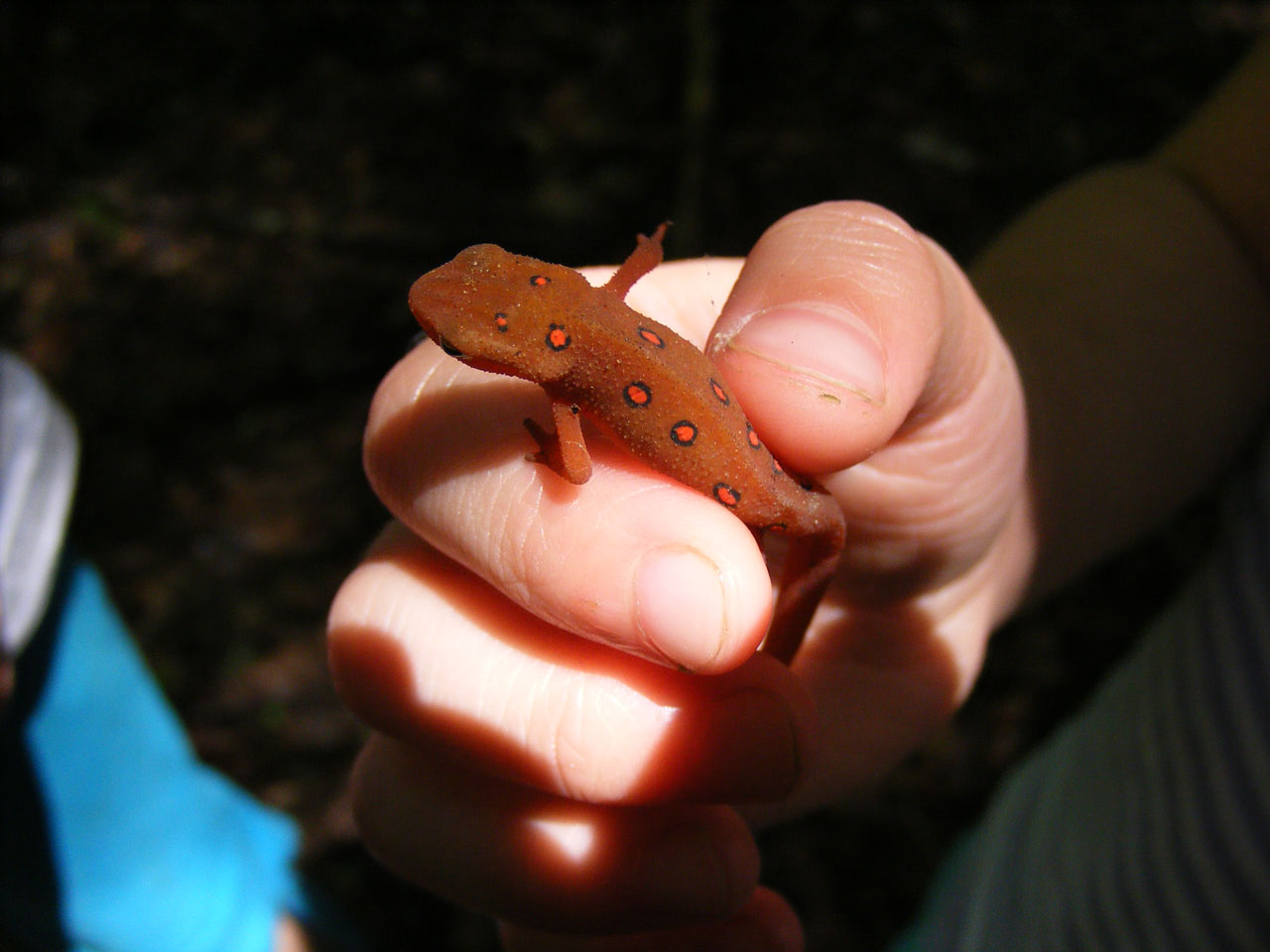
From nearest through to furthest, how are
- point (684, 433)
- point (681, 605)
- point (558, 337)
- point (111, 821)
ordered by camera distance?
point (681, 605) → point (684, 433) → point (558, 337) → point (111, 821)

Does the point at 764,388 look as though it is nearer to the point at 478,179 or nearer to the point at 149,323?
the point at 478,179

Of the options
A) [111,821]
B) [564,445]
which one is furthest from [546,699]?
[111,821]

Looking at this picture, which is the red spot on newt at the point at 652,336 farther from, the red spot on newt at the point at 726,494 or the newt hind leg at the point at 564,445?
the red spot on newt at the point at 726,494

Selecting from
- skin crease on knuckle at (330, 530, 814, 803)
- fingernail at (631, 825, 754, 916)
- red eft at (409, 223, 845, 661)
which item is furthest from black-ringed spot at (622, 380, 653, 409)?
fingernail at (631, 825, 754, 916)

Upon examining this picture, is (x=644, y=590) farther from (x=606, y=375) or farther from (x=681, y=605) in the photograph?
(x=606, y=375)

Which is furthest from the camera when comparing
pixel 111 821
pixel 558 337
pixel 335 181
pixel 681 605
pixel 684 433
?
pixel 335 181

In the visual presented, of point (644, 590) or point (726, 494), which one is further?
point (726, 494)

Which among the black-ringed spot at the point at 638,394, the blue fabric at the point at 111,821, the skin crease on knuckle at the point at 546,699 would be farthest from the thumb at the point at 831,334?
the blue fabric at the point at 111,821
